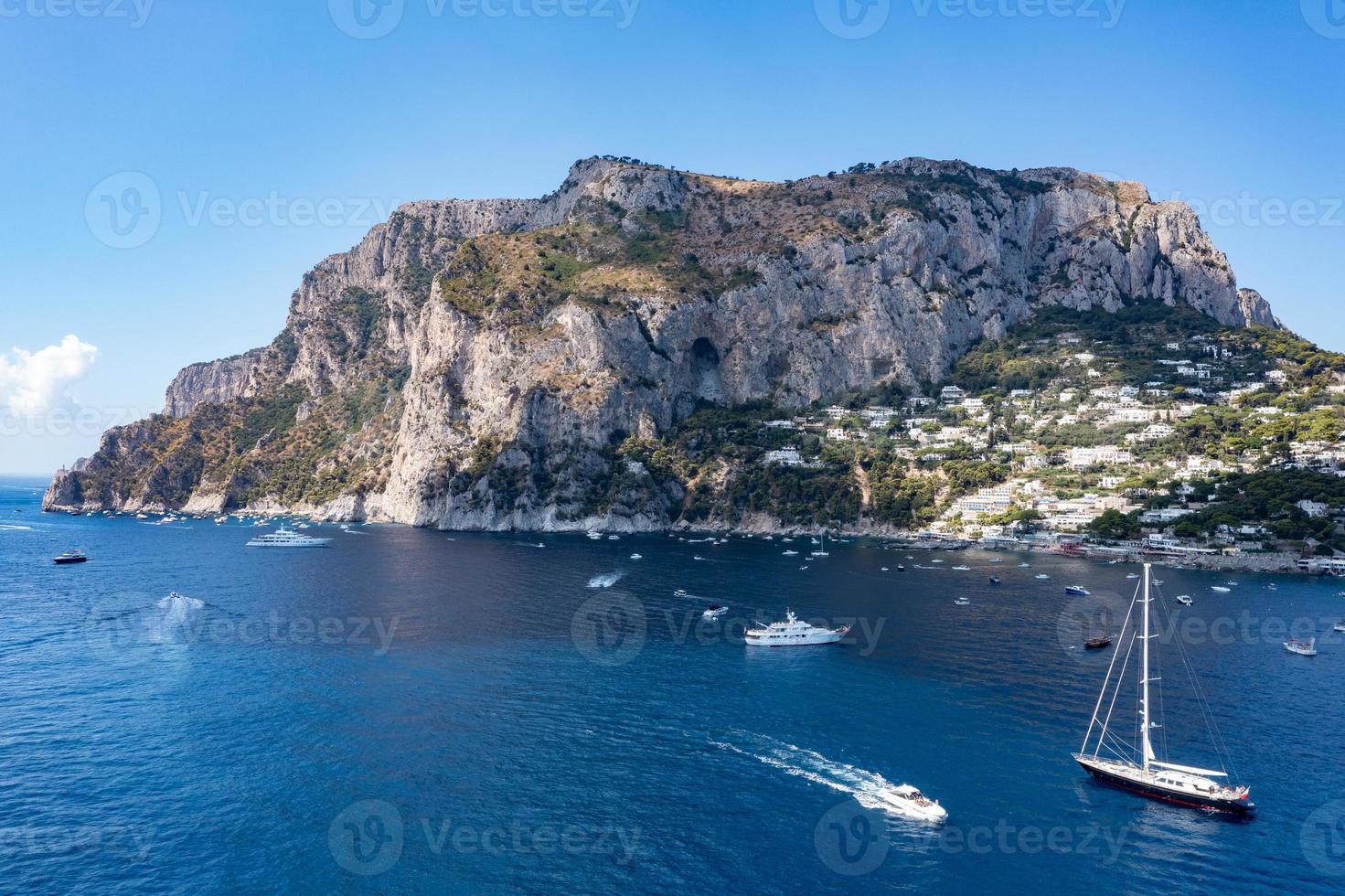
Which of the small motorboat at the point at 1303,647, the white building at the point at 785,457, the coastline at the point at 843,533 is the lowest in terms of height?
the small motorboat at the point at 1303,647

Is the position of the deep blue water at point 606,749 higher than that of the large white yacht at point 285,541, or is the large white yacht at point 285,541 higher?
the large white yacht at point 285,541

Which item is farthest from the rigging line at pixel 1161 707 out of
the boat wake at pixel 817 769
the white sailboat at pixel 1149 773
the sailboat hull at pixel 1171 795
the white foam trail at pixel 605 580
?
the white foam trail at pixel 605 580

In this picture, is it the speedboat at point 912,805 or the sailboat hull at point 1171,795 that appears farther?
the sailboat hull at point 1171,795

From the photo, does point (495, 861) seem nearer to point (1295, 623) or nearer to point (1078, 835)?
point (1078, 835)

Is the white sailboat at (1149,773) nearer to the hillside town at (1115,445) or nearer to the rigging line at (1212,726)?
the rigging line at (1212,726)

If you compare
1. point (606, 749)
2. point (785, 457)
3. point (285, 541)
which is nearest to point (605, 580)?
point (606, 749)

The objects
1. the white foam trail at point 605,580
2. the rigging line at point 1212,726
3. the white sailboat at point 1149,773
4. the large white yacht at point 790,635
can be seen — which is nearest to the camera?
the white sailboat at point 1149,773

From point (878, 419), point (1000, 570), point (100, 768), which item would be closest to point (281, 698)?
point (100, 768)

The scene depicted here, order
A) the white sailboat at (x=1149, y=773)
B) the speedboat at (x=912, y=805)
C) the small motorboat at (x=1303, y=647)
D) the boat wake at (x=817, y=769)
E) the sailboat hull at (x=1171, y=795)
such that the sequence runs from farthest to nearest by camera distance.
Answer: the small motorboat at (x=1303, y=647), the boat wake at (x=817, y=769), the white sailboat at (x=1149, y=773), the sailboat hull at (x=1171, y=795), the speedboat at (x=912, y=805)
